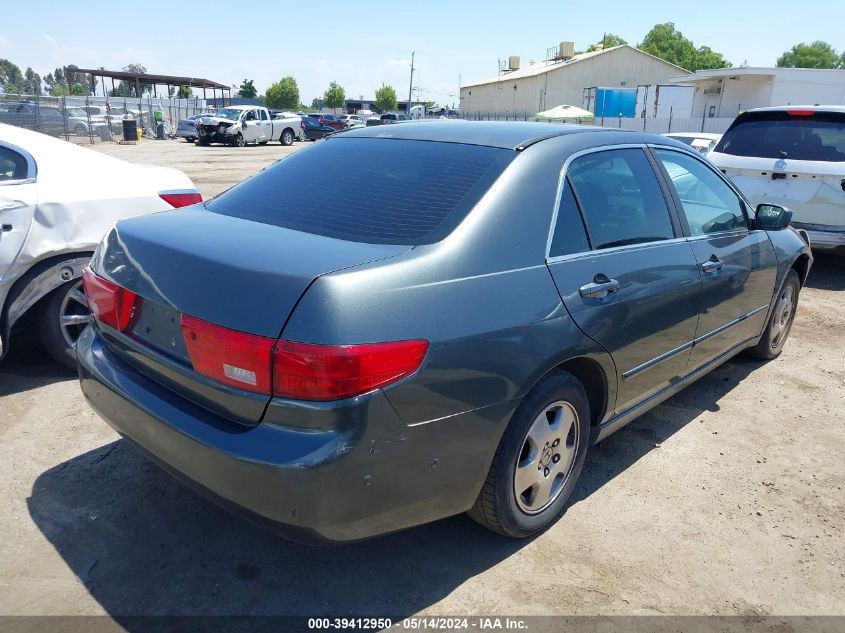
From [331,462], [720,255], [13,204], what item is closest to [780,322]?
[720,255]

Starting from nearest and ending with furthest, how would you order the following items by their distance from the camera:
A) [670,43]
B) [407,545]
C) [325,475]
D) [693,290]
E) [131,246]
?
[325,475]
[131,246]
[407,545]
[693,290]
[670,43]

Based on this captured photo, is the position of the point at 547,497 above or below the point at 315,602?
above

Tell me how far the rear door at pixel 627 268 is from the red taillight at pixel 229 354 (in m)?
1.20

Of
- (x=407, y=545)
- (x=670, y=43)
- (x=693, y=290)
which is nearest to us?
(x=407, y=545)

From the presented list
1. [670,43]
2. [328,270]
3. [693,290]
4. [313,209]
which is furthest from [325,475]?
[670,43]

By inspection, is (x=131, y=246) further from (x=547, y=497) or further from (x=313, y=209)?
(x=547, y=497)

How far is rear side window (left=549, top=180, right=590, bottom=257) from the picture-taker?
275 cm

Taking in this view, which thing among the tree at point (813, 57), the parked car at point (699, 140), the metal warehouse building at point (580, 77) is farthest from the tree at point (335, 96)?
the parked car at point (699, 140)

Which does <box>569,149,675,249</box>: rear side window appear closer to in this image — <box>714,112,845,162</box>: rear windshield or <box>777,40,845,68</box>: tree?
<box>714,112,845,162</box>: rear windshield

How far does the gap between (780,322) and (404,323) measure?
3.98 m

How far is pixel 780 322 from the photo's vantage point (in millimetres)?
A: 5043

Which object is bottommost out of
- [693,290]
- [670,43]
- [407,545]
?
[407,545]

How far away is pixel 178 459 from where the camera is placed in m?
2.37

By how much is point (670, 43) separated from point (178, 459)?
102993mm
